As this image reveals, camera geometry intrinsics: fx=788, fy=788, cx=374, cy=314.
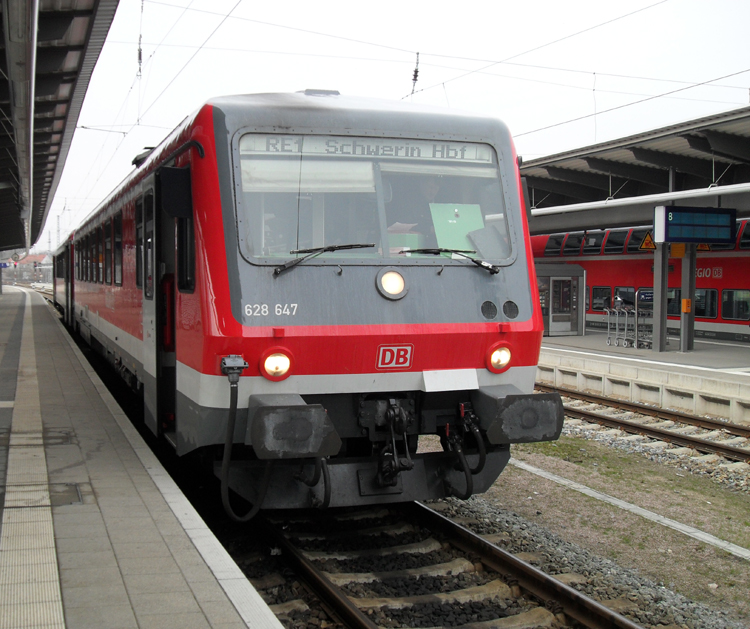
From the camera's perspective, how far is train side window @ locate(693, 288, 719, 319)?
22.7m

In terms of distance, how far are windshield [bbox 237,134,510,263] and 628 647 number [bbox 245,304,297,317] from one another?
1.10 ft

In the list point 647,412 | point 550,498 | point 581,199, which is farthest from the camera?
point 581,199

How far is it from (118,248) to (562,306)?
58.4ft

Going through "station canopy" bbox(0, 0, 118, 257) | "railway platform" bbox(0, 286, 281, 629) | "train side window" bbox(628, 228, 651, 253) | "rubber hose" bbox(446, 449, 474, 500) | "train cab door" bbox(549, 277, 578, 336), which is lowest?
"railway platform" bbox(0, 286, 281, 629)

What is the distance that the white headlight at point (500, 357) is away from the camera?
18.9 ft

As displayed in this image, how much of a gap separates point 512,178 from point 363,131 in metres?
1.23

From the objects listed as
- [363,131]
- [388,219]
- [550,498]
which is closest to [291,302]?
[388,219]

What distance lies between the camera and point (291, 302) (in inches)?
209

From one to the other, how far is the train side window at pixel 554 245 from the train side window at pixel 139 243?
21665 mm

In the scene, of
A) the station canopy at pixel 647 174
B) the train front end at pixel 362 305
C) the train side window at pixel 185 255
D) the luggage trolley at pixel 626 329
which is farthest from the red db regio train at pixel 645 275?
the train side window at pixel 185 255

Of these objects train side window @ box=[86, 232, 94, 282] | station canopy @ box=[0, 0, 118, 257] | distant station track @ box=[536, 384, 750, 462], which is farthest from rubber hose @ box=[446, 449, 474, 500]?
train side window @ box=[86, 232, 94, 282]

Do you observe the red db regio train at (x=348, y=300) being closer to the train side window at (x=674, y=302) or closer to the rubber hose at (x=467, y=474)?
the rubber hose at (x=467, y=474)

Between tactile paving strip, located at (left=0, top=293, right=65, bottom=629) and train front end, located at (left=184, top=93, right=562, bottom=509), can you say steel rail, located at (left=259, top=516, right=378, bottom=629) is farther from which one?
tactile paving strip, located at (left=0, top=293, right=65, bottom=629)

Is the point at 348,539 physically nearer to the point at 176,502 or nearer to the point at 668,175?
the point at 176,502
